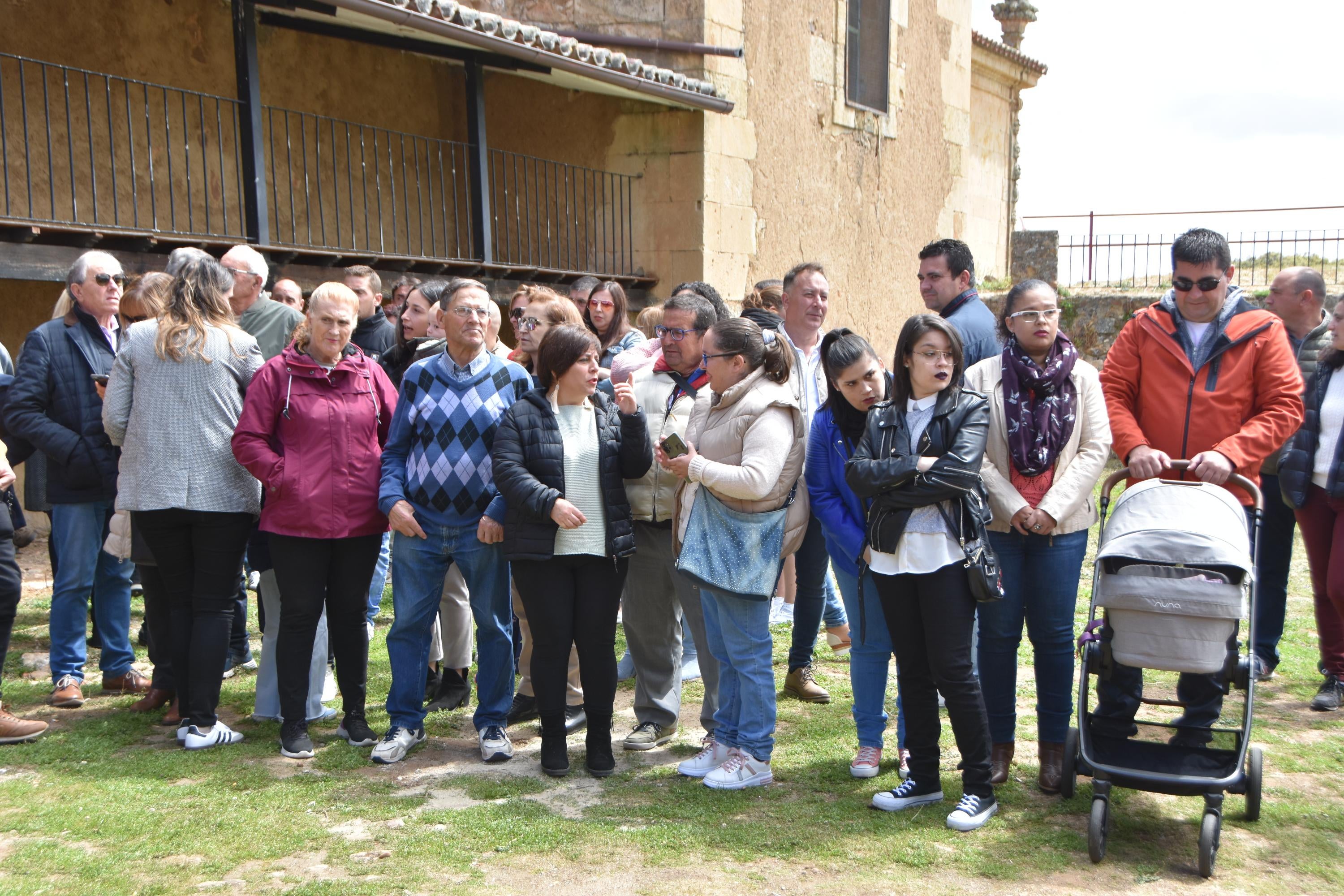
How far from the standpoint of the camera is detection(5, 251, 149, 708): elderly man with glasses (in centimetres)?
538

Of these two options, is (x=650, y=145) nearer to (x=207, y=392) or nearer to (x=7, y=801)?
(x=207, y=392)

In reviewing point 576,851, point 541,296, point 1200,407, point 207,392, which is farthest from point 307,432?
point 1200,407

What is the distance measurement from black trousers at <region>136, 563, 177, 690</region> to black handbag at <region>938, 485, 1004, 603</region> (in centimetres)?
347

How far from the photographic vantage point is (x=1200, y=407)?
4484mm

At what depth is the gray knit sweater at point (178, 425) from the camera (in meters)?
4.73

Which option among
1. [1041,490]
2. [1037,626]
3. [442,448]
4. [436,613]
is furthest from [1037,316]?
[436,613]

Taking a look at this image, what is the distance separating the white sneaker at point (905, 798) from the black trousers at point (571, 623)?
1.10m

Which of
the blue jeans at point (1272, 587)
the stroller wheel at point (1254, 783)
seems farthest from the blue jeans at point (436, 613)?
the blue jeans at point (1272, 587)

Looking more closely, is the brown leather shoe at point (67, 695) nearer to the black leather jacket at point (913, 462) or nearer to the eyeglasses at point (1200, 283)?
the black leather jacket at point (913, 462)

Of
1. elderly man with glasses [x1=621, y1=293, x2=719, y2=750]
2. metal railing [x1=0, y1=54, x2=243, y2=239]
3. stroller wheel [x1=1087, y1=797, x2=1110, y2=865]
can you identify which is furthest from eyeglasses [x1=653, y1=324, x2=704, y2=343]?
metal railing [x1=0, y1=54, x2=243, y2=239]

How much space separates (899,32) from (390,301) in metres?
7.41

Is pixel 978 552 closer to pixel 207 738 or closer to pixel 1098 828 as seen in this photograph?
pixel 1098 828

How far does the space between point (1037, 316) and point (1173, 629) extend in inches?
46.3

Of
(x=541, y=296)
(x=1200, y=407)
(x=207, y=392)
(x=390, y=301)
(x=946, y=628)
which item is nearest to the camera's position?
(x=946, y=628)
